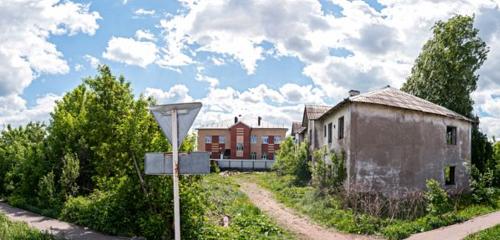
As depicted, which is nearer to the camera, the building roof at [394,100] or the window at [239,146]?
the building roof at [394,100]

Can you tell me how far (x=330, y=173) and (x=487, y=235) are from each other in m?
8.84

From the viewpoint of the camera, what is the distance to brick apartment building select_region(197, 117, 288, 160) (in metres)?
61.1

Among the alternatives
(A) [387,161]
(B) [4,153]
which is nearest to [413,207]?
(A) [387,161]

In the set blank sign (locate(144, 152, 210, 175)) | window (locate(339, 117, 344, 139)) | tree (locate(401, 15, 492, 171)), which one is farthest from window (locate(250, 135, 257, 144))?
blank sign (locate(144, 152, 210, 175))

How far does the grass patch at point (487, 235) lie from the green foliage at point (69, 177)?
1385cm

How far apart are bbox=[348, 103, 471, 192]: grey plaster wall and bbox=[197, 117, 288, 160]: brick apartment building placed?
1573 inches

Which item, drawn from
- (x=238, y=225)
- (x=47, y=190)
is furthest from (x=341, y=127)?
(x=47, y=190)

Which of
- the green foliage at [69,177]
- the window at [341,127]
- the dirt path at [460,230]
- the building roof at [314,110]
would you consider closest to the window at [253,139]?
the building roof at [314,110]

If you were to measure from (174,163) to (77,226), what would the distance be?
8942 millimetres

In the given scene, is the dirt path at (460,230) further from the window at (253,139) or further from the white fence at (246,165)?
the window at (253,139)

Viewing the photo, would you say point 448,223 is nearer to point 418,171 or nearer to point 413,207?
point 413,207

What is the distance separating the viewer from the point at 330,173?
21312 millimetres

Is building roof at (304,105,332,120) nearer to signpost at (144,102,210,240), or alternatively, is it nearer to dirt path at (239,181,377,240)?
dirt path at (239,181,377,240)

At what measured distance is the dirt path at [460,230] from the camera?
14.1 metres
